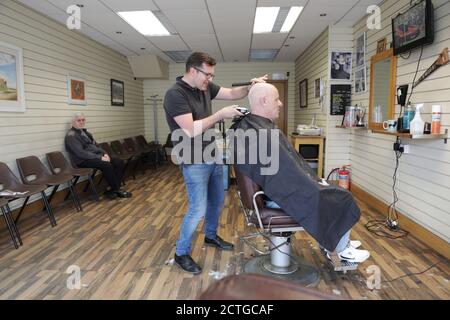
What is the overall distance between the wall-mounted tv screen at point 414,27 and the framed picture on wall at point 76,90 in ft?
13.6

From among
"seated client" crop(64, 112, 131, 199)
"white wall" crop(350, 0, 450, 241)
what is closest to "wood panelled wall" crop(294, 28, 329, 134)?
"white wall" crop(350, 0, 450, 241)

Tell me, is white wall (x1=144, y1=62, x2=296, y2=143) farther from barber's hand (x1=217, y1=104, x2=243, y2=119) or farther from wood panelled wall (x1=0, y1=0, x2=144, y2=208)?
barber's hand (x1=217, y1=104, x2=243, y2=119)

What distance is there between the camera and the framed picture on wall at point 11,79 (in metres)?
3.23

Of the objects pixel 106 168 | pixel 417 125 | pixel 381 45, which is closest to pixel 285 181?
pixel 417 125

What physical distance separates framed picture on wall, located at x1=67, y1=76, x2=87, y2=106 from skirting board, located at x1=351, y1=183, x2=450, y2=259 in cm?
430

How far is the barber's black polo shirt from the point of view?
1.98 metres

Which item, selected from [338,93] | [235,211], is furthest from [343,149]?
[235,211]

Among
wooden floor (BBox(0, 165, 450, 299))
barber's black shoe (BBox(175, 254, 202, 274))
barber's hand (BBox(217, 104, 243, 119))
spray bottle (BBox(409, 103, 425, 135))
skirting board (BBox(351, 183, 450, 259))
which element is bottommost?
wooden floor (BBox(0, 165, 450, 299))

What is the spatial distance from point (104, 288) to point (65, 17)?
3.57 m

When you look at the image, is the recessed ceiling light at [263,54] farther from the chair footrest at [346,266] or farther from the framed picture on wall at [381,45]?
the chair footrest at [346,266]

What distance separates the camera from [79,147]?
13.6 ft

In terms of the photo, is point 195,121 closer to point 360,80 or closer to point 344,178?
point 360,80

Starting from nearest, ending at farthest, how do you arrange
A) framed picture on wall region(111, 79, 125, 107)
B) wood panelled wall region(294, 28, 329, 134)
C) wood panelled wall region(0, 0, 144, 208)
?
wood panelled wall region(0, 0, 144, 208) < wood panelled wall region(294, 28, 329, 134) < framed picture on wall region(111, 79, 125, 107)

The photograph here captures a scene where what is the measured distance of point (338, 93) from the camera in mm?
4523
